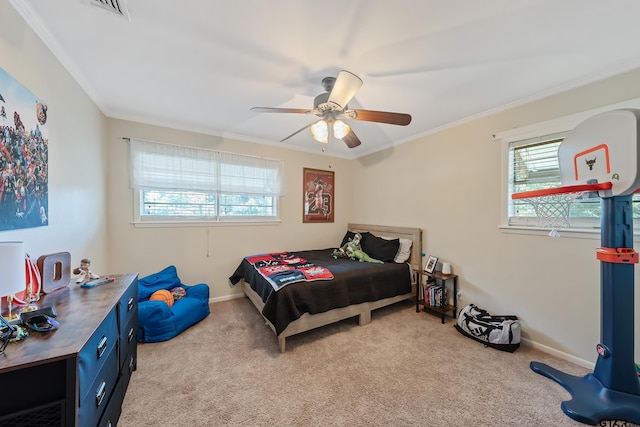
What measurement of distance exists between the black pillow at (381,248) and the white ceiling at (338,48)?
6.05 feet

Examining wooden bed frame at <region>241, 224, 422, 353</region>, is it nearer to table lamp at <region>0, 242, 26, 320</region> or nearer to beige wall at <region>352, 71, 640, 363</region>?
beige wall at <region>352, 71, 640, 363</region>

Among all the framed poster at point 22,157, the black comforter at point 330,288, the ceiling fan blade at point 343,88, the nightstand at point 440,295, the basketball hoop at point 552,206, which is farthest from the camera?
the nightstand at point 440,295

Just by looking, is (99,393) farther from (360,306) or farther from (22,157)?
(360,306)

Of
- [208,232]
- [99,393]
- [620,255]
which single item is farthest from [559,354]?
[208,232]

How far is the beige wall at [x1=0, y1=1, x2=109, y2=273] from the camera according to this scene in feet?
4.34

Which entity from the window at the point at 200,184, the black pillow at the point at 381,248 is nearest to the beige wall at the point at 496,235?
the black pillow at the point at 381,248

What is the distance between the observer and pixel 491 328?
226cm

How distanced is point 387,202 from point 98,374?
367 centimetres

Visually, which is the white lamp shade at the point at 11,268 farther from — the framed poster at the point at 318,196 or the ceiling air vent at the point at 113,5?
the framed poster at the point at 318,196

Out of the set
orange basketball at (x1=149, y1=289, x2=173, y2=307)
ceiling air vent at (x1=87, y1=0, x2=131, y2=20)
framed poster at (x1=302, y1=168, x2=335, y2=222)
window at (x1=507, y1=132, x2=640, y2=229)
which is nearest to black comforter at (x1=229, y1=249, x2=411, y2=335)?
orange basketball at (x1=149, y1=289, x2=173, y2=307)

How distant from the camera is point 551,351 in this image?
215 cm

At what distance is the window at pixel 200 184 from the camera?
116 inches

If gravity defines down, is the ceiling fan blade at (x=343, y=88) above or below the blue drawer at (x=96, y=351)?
above

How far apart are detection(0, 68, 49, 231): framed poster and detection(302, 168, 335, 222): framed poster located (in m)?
3.03
